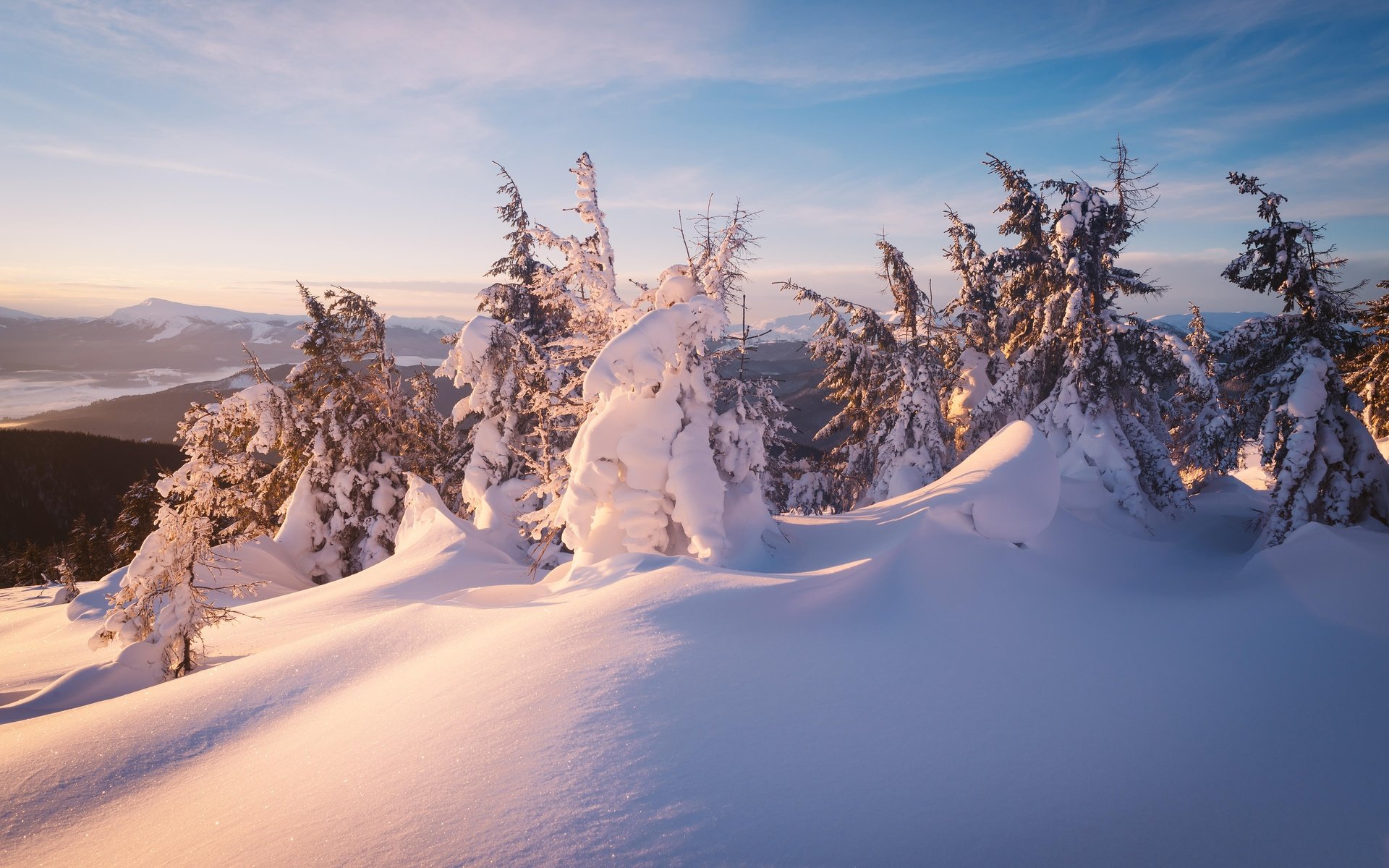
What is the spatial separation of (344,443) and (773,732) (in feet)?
60.9

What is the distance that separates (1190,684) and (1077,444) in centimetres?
1067

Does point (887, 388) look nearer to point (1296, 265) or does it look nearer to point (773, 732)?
point (1296, 265)

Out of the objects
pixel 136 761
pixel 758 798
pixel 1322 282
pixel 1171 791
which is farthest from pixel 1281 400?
pixel 136 761

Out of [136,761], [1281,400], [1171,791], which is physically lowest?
[136,761]

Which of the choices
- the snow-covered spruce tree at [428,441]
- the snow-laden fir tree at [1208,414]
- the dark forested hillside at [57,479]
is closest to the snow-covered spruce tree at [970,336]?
the snow-laden fir tree at [1208,414]

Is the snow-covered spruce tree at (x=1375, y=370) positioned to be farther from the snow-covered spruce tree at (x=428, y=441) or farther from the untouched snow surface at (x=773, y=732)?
the snow-covered spruce tree at (x=428, y=441)

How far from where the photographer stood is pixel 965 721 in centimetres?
465

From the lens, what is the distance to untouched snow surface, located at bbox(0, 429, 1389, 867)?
3527mm

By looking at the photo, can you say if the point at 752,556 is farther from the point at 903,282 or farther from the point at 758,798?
the point at 903,282

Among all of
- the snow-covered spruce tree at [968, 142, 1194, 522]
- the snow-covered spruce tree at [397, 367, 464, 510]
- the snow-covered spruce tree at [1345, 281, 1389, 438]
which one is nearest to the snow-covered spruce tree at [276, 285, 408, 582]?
the snow-covered spruce tree at [397, 367, 464, 510]

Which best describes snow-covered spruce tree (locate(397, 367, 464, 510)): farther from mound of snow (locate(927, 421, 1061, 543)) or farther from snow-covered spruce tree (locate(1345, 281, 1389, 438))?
snow-covered spruce tree (locate(1345, 281, 1389, 438))

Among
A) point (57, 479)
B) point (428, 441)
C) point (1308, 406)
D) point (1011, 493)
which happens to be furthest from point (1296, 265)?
point (57, 479)

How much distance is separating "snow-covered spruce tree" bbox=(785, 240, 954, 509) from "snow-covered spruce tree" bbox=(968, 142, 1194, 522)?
263cm

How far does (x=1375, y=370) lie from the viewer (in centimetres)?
1906
